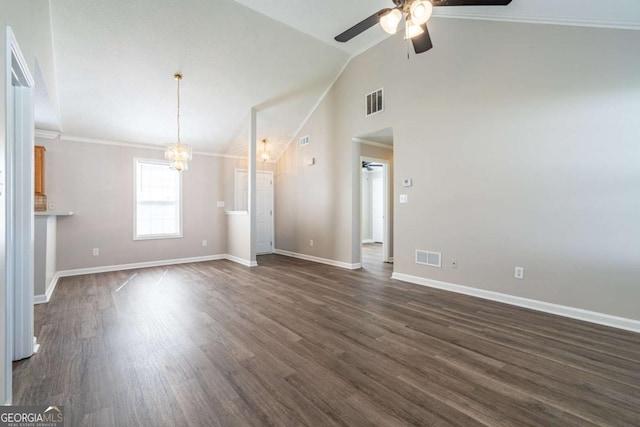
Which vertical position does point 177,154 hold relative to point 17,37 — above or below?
below

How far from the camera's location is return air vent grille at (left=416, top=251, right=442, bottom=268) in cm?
406

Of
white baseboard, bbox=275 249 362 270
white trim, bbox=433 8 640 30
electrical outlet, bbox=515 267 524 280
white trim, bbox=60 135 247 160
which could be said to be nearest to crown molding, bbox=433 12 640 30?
white trim, bbox=433 8 640 30

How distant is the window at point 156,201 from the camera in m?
5.71

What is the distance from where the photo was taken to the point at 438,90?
4031 millimetres

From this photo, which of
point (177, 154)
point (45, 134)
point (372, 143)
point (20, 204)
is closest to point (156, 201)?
point (45, 134)

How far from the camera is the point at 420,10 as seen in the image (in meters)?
2.16

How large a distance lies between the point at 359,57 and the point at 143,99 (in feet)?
12.5

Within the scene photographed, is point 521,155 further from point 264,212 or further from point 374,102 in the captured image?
point 264,212

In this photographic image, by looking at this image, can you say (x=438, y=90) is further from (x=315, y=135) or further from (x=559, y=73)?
(x=315, y=135)

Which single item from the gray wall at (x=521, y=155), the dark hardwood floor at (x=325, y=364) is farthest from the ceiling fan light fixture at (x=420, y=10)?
the dark hardwood floor at (x=325, y=364)

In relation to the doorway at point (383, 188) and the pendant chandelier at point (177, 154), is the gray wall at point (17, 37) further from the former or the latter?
the doorway at point (383, 188)

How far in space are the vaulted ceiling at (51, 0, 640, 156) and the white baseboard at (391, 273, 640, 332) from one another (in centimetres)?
281

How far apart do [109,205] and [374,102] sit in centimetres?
532

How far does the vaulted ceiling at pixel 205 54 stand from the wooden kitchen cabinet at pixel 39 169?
56 centimetres
